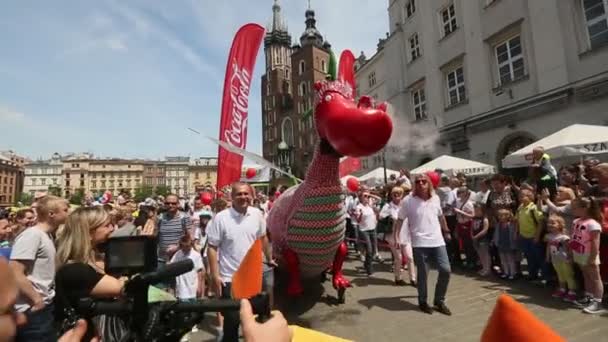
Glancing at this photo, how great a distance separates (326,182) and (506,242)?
3612 millimetres

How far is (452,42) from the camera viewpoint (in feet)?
46.2

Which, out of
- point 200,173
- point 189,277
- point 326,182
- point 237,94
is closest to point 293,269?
point 326,182

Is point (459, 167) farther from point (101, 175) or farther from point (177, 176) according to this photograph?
point (101, 175)

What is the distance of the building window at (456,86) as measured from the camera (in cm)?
1391

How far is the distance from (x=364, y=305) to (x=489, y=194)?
123 inches

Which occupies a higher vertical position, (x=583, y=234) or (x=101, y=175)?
(x=101, y=175)

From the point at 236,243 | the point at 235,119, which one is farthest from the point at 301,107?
the point at 236,243

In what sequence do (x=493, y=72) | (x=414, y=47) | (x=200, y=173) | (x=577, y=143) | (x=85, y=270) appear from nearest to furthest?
1. (x=85, y=270)
2. (x=577, y=143)
3. (x=493, y=72)
4. (x=414, y=47)
5. (x=200, y=173)

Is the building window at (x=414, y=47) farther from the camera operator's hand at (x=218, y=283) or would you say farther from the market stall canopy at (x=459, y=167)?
the camera operator's hand at (x=218, y=283)

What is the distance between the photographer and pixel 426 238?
13.2 ft

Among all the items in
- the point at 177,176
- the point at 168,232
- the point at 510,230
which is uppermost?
the point at 177,176

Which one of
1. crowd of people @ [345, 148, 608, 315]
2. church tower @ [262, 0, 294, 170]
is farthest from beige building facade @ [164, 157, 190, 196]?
crowd of people @ [345, 148, 608, 315]

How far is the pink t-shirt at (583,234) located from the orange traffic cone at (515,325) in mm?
4402

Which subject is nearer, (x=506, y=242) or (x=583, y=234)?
(x=583, y=234)
